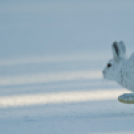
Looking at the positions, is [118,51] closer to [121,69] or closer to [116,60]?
[116,60]

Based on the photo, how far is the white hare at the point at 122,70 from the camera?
4613 mm

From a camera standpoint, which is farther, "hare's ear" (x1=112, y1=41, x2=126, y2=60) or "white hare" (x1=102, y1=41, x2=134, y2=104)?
"hare's ear" (x1=112, y1=41, x2=126, y2=60)

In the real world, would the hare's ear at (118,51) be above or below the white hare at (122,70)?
above

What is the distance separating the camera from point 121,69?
475cm

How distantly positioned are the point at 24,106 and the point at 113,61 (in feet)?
4.10

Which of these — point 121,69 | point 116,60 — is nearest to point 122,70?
A: point 121,69

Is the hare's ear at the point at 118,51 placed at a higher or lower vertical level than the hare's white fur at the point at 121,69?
higher

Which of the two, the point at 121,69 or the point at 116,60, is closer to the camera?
the point at 121,69

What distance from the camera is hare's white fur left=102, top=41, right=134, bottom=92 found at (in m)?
4.61

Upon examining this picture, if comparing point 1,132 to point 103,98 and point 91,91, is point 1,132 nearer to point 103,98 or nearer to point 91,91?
point 103,98

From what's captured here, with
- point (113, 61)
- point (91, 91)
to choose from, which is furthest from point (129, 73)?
point (91, 91)

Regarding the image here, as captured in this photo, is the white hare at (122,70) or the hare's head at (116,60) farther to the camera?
the hare's head at (116,60)

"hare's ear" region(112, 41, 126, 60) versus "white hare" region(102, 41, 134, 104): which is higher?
"hare's ear" region(112, 41, 126, 60)

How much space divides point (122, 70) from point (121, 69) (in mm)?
33
